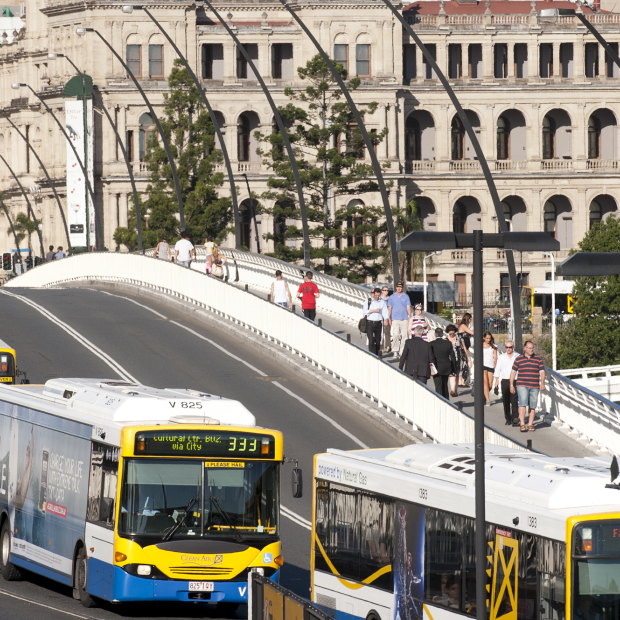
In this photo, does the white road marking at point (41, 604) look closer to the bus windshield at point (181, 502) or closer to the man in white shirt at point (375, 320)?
the bus windshield at point (181, 502)

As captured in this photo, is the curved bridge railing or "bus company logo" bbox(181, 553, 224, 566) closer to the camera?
"bus company logo" bbox(181, 553, 224, 566)

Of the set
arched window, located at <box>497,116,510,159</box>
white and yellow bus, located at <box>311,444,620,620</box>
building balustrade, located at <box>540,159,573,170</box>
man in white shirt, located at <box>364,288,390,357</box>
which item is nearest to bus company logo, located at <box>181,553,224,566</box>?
white and yellow bus, located at <box>311,444,620,620</box>

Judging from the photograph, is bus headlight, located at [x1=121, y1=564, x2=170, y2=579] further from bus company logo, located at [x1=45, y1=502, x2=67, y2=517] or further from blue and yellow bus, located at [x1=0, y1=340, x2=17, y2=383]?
blue and yellow bus, located at [x1=0, y1=340, x2=17, y2=383]

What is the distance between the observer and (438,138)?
128 m

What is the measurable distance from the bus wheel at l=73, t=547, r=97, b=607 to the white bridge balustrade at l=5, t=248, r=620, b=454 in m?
7.15

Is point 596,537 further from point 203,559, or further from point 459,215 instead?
point 459,215

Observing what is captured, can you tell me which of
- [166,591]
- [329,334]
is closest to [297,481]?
[166,591]

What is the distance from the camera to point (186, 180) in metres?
99.3

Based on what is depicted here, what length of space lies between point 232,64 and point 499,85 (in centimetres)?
1774

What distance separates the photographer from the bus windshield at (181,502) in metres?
20.1

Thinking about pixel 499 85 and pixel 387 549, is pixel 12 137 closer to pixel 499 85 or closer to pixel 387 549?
pixel 499 85

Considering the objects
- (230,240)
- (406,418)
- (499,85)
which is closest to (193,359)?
(406,418)

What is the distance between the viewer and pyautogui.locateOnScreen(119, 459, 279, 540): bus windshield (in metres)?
20.1

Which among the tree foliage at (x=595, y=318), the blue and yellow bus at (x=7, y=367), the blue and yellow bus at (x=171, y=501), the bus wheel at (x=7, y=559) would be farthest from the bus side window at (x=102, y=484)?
the tree foliage at (x=595, y=318)
